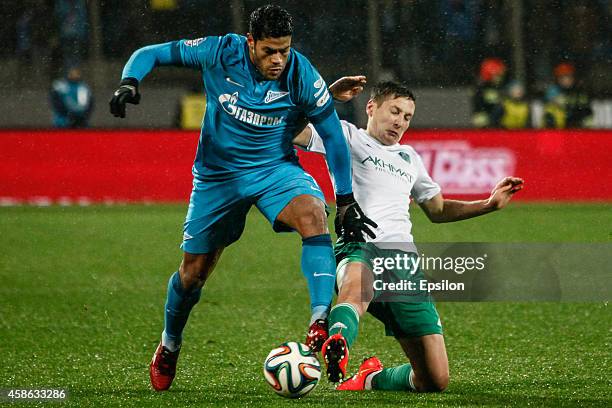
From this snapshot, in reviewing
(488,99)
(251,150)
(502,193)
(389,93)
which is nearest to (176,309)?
(251,150)

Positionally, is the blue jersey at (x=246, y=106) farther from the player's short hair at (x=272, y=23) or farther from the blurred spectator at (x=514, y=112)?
the blurred spectator at (x=514, y=112)

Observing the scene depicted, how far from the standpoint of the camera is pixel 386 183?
488cm

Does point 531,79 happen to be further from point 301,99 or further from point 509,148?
point 301,99

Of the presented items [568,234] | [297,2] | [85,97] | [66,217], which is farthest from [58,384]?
Answer: [297,2]

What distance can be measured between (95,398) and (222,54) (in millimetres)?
1568

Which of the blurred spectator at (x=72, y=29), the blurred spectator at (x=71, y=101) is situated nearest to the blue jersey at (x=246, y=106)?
the blurred spectator at (x=71, y=101)

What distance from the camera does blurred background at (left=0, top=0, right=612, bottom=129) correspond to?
1457cm

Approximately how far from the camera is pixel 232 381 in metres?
4.86

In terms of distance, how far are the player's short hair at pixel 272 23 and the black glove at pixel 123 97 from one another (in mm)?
556

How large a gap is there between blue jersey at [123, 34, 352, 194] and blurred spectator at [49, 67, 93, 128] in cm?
933

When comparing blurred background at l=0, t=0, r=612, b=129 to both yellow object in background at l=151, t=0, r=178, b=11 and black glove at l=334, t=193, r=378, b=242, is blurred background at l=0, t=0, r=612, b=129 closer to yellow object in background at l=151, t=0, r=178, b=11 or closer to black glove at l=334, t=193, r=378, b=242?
yellow object in background at l=151, t=0, r=178, b=11

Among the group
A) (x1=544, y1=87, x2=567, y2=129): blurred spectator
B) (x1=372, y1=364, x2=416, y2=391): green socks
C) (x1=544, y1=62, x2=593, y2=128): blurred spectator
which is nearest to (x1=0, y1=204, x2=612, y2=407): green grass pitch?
(x1=372, y1=364, x2=416, y2=391): green socks

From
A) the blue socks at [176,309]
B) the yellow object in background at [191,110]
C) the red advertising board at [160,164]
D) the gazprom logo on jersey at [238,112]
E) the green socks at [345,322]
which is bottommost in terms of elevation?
the red advertising board at [160,164]

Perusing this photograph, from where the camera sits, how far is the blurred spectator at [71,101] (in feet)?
45.4
